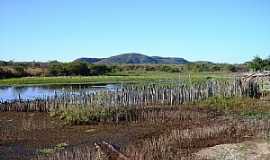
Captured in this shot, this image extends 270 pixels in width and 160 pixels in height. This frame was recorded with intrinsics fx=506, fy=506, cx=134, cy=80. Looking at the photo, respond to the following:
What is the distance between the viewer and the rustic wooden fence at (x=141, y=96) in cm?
2775

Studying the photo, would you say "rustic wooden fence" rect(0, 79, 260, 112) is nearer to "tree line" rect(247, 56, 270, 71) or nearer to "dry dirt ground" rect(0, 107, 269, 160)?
"dry dirt ground" rect(0, 107, 269, 160)

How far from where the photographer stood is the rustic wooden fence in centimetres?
2775

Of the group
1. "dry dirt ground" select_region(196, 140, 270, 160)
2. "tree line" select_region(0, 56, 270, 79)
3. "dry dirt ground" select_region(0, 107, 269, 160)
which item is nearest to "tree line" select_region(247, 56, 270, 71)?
"tree line" select_region(0, 56, 270, 79)

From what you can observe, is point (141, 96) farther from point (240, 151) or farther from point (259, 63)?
point (259, 63)

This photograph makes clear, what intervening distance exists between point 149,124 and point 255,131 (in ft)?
21.2

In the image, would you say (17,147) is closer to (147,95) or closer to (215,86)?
(147,95)

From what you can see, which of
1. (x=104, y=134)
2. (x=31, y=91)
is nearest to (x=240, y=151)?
(x=104, y=134)

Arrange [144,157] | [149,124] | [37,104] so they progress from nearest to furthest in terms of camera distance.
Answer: [144,157] < [149,124] < [37,104]

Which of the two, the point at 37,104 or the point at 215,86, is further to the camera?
the point at 215,86

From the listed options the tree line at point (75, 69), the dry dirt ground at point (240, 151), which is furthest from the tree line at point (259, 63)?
the dry dirt ground at point (240, 151)

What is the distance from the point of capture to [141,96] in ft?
99.6

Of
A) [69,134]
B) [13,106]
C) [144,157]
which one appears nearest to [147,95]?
[13,106]

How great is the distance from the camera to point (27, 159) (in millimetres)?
15430

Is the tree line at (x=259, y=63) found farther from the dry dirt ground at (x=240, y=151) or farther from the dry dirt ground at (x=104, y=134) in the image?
the dry dirt ground at (x=240, y=151)
